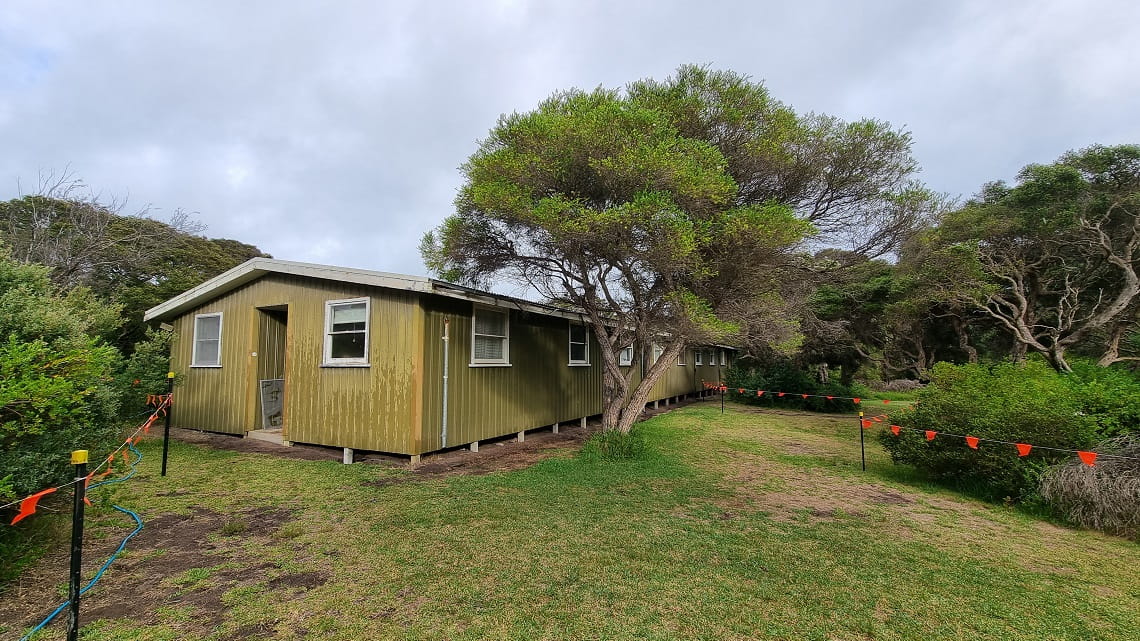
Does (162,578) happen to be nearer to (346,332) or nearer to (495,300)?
(346,332)

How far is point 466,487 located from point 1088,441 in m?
6.92

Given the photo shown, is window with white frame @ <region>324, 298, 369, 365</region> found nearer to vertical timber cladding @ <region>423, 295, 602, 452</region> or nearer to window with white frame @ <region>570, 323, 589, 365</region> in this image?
vertical timber cladding @ <region>423, 295, 602, 452</region>

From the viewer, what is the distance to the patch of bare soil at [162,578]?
2.69m

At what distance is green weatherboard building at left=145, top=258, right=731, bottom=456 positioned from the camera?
6775 mm

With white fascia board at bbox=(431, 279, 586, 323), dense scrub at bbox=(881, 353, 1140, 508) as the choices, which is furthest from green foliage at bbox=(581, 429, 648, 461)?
dense scrub at bbox=(881, 353, 1140, 508)

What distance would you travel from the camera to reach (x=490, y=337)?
8164mm

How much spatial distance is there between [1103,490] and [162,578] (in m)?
8.09

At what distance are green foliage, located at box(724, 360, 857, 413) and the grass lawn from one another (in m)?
11.6

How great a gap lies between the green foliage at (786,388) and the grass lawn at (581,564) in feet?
37.9

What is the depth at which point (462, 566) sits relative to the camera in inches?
133

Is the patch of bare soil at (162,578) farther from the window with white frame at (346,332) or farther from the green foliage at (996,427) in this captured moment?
the green foliage at (996,427)

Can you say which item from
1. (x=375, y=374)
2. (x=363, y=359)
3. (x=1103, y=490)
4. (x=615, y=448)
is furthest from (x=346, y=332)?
(x=1103, y=490)

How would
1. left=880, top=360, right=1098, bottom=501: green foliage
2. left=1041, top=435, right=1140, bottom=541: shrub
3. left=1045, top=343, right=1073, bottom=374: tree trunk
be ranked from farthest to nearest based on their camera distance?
1. left=1045, top=343, right=1073, bottom=374: tree trunk
2. left=880, top=360, right=1098, bottom=501: green foliage
3. left=1041, top=435, right=1140, bottom=541: shrub

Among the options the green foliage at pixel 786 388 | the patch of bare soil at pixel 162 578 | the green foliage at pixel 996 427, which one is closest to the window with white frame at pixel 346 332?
the patch of bare soil at pixel 162 578
